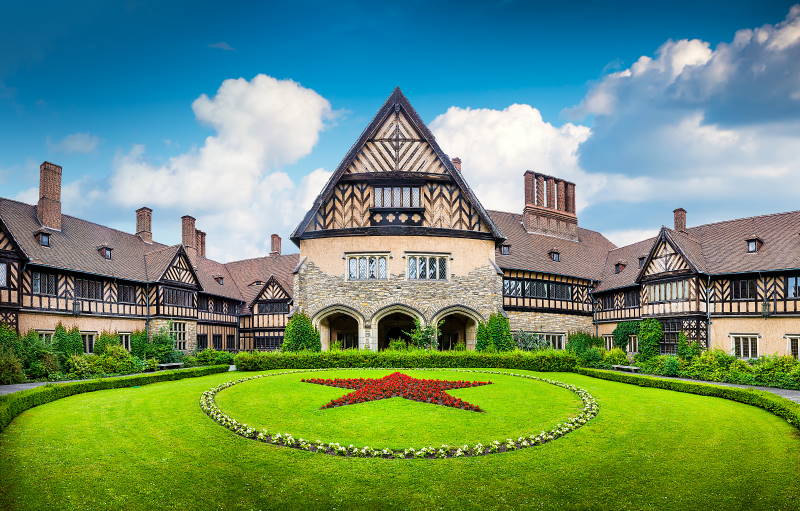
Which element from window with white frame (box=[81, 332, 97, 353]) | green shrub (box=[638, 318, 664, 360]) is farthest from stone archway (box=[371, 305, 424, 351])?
window with white frame (box=[81, 332, 97, 353])

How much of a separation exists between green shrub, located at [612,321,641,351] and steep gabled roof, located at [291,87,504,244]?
37.8 feet

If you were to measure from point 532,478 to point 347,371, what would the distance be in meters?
15.0

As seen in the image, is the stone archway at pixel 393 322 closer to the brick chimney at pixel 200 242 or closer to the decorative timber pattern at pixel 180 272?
the decorative timber pattern at pixel 180 272

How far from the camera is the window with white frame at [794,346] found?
1138 inches

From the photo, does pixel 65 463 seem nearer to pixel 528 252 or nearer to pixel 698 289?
pixel 698 289

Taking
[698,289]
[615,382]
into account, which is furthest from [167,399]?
[698,289]

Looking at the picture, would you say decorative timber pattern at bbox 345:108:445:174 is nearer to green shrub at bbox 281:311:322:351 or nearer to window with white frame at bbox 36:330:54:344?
green shrub at bbox 281:311:322:351

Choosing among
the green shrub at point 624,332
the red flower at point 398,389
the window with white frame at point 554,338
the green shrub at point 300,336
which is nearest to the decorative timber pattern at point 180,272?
the green shrub at point 300,336

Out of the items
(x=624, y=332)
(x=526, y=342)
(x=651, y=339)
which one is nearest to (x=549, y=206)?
(x=624, y=332)

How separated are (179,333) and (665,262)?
102 feet

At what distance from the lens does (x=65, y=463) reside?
10.4m

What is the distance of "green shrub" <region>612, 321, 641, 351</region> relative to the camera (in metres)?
36.7

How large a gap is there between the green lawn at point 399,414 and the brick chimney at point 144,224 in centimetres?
2645

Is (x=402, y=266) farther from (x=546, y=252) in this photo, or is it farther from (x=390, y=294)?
(x=546, y=252)
